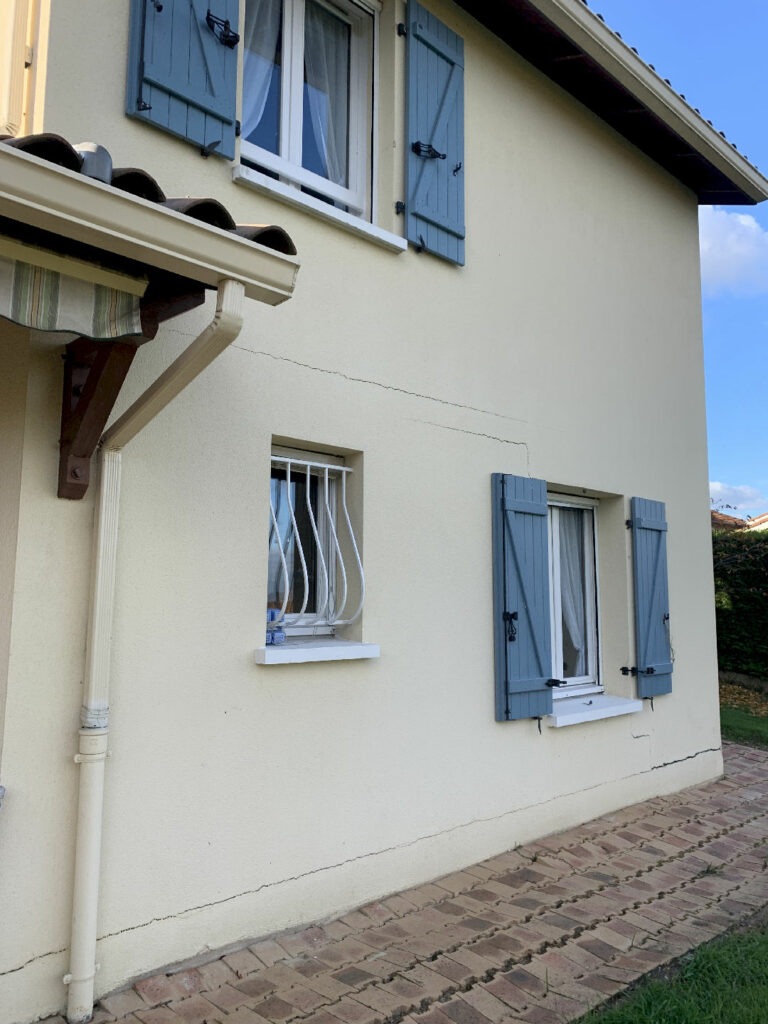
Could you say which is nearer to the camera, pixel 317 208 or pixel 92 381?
pixel 92 381

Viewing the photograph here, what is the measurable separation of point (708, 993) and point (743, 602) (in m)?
8.78

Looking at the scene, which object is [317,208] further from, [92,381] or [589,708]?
[589,708]

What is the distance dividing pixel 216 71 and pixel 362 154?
1.16 metres

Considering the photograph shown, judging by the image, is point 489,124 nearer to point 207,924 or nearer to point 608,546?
point 608,546

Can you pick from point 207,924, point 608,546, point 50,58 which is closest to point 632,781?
point 608,546

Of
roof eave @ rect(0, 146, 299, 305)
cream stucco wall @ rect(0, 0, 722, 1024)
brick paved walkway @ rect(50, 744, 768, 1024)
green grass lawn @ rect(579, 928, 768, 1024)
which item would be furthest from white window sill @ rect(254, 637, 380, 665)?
green grass lawn @ rect(579, 928, 768, 1024)

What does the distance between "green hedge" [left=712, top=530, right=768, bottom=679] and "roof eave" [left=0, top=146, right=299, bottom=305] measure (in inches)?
397

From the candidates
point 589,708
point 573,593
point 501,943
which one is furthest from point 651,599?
point 501,943

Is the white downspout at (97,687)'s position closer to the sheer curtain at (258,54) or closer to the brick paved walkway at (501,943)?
the brick paved walkway at (501,943)

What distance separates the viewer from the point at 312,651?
3523mm

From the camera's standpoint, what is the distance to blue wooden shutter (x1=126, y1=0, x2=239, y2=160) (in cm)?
320

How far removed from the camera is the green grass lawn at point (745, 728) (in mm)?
8265

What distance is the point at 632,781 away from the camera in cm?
564

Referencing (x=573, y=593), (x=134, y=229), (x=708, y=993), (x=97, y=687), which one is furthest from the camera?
(x=573, y=593)
